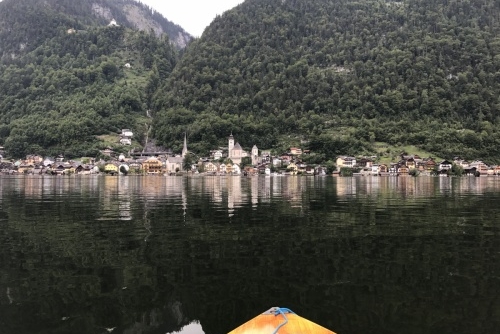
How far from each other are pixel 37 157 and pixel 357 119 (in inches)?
5411

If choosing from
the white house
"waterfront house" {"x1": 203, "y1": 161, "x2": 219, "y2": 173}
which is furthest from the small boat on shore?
the white house

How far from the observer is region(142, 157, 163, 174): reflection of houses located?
6649 inches

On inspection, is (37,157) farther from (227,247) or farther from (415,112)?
(227,247)

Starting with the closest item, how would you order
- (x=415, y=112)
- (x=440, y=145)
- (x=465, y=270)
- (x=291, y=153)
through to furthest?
1. (x=465, y=270)
2. (x=440, y=145)
3. (x=291, y=153)
4. (x=415, y=112)

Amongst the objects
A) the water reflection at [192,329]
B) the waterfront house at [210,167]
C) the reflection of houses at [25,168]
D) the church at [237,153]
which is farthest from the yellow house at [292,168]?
the water reflection at [192,329]

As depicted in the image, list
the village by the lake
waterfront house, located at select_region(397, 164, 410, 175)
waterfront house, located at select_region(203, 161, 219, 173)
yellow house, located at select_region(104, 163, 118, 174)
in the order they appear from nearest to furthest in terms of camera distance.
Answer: waterfront house, located at select_region(397, 164, 410, 175) < the village by the lake < yellow house, located at select_region(104, 163, 118, 174) < waterfront house, located at select_region(203, 161, 219, 173)

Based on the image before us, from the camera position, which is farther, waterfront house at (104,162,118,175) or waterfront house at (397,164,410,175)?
waterfront house at (104,162,118,175)

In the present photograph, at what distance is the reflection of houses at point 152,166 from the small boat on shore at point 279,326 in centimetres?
16451

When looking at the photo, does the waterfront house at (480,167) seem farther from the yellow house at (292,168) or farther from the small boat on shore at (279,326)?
the small boat on shore at (279,326)

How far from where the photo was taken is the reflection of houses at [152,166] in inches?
6649

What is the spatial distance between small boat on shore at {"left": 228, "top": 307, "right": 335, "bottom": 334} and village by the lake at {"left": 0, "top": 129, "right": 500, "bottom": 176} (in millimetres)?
139000

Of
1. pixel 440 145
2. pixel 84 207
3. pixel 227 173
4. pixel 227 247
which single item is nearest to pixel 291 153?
pixel 227 173

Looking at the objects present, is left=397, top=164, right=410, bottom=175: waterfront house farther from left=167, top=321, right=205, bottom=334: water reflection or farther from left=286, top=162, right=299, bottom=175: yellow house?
left=167, top=321, right=205, bottom=334: water reflection

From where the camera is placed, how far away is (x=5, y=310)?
11.0 m
